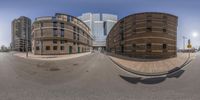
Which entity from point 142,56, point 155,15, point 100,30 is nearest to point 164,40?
point 142,56

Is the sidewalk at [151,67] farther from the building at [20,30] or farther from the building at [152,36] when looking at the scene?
the building at [20,30]

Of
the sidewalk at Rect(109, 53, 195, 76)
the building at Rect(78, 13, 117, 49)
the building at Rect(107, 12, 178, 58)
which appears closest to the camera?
the sidewalk at Rect(109, 53, 195, 76)

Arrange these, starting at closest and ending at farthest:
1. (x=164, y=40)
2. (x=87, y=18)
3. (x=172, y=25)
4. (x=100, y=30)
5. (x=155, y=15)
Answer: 1. (x=87, y=18)
2. (x=100, y=30)
3. (x=155, y=15)
4. (x=172, y=25)
5. (x=164, y=40)

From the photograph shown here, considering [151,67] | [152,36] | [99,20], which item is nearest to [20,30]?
[99,20]

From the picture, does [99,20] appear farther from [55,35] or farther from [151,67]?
[55,35]

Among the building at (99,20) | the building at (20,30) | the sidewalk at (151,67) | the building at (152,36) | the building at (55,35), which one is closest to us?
the sidewalk at (151,67)

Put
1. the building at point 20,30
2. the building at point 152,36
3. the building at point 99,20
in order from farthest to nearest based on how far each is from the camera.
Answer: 1. the building at point 152,36
2. the building at point 20,30
3. the building at point 99,20

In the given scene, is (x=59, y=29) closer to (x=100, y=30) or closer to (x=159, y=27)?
(x=100, y=30)

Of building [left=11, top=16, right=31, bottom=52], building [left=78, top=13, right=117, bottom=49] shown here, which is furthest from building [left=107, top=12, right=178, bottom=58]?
building [left=11, top=16, right=31, bottom=52]

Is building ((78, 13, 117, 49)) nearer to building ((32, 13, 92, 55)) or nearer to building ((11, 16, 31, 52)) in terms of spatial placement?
building ((32, 13, 92, 55))

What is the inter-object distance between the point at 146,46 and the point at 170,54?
4.37 meters

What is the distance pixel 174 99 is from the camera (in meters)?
4.49

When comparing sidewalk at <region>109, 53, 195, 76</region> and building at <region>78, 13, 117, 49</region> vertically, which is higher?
building at <region>78, 13, 117, 49</region>

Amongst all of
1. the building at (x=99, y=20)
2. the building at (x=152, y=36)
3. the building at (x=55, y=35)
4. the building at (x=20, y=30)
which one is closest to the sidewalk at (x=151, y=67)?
the building at (x=99, y=20)
